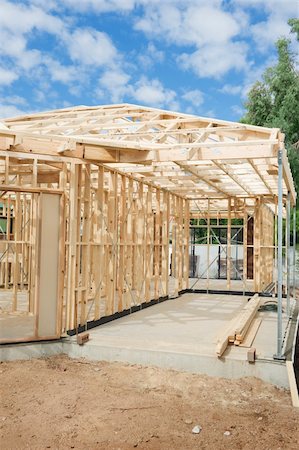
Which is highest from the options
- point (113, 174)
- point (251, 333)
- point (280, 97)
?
point (280, 97)

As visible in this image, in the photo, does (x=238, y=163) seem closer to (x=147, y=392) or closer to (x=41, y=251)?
(x=41, y=251)

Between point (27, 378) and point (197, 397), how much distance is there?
2369 millimetres

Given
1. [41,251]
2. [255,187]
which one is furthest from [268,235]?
[41,251]

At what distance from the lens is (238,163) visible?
801cm

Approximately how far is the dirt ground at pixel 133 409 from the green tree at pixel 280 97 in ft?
57.7

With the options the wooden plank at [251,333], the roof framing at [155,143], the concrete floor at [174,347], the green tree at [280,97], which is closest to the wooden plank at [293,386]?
the concrete floor at [174,347]

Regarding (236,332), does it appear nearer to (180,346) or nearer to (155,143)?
(180,346)

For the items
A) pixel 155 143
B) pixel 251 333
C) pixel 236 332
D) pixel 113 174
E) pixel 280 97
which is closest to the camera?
pixel 236 332

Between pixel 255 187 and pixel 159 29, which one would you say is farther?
pixel 255 187

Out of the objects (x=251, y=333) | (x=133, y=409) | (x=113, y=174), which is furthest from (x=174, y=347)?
(x=113, y=174)

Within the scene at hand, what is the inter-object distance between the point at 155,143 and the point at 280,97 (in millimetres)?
17274

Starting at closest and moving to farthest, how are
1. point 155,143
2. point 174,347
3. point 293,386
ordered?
point 293,386
point 174,347
point 155,143

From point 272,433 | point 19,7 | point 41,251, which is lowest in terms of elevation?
point 272,433

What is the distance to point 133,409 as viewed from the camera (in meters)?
4.76
